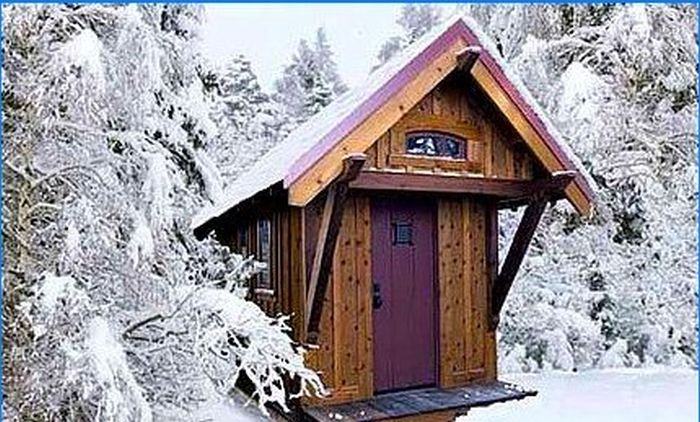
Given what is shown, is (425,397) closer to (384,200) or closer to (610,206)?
(384,200)

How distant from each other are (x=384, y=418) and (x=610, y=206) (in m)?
7.22

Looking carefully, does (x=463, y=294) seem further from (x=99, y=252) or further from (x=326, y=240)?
(x=99, y=252)

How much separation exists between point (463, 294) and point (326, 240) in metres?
1.96

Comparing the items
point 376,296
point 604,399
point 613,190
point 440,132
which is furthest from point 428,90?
point 613,190

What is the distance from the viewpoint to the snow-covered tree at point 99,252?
14.9ft

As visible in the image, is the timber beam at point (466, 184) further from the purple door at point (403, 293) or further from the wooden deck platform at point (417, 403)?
the wooden deck platform at point (417, 403)

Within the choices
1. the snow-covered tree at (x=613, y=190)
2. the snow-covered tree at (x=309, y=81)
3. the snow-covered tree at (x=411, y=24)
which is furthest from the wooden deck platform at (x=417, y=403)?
the snow-covered tree at (x=411, y=24)

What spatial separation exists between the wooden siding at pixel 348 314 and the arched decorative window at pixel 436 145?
649 mm

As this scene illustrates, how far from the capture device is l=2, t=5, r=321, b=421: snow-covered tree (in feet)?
14.9

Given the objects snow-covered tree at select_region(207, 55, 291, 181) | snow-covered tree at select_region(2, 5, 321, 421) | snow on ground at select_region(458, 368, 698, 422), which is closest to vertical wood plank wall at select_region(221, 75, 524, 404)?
snow on ground at select_region(458, 368, 698, 422)

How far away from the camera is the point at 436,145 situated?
6.83 metres

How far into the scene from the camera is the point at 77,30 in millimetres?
4965

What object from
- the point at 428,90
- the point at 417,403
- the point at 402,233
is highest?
the point at 428,90

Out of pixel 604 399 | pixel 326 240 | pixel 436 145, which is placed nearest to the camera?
pixel 326 240
